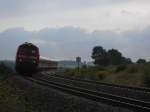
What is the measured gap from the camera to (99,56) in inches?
4077

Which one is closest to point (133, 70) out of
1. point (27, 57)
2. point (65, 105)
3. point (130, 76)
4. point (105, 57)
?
point (130, 76)

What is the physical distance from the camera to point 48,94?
27.6m

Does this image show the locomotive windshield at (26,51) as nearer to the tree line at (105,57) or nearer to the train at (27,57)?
the train at (27,57)

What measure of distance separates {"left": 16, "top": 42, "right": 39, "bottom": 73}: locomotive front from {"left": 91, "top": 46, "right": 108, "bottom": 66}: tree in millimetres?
47405

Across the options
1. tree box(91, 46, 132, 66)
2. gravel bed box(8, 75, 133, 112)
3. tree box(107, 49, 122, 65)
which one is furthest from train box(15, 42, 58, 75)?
tree box(107, 49, 122, 65)

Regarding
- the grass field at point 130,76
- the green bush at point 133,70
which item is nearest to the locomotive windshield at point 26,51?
the grass field at point 130,76

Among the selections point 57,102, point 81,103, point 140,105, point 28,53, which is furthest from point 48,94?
point 28,53

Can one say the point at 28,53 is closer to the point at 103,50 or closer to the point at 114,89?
the point at 114,89

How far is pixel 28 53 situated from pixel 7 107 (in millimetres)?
32092

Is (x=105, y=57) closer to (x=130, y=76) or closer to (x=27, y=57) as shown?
(x=27, y=57)

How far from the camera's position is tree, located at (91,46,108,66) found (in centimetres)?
9944

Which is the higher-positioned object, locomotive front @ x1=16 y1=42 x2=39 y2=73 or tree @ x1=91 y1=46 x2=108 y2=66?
tree @ x1=91 y1=46 x2=108 y2=66

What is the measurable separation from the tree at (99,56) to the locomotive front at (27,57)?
47.4 metres

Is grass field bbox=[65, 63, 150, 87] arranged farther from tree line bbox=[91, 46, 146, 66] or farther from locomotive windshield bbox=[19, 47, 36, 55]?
tree line bbox=[91, 46, 146, 66]
